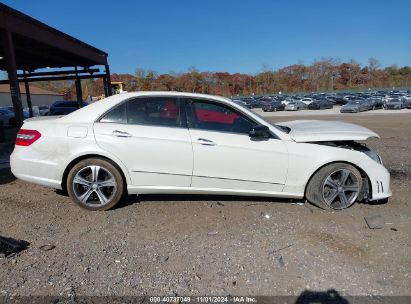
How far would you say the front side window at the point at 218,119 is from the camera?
4.23 metres

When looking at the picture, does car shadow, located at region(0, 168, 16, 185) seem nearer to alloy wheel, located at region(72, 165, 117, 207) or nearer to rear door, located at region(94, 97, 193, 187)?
alloy wheel, located at region(72, 165, 117, 207)

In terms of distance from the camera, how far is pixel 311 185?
4.25m

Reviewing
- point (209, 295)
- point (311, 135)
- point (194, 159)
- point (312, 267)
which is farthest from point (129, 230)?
point (311, 135)

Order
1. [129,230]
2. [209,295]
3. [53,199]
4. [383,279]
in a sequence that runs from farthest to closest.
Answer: [53,199] → [129,230] → [383,279] → [209,295]

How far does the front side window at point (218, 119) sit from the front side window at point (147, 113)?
9.1 inches

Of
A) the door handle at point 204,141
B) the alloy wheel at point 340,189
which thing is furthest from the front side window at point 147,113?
the alloy wheel at point 340,189

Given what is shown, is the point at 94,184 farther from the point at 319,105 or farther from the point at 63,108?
the point at 319,105

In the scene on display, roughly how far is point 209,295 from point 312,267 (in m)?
1.01

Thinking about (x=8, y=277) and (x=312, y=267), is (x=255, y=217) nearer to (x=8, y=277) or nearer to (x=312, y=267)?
(x=312, y=267)

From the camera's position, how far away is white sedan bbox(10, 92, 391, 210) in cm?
413

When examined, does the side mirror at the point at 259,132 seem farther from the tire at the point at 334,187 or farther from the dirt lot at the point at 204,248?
the dirt lot at the point at 204,248

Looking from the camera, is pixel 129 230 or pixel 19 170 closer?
pixel 129 230

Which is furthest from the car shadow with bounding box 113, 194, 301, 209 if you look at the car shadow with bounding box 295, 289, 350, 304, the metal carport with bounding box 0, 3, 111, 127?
the metal carport with bounding box 0, 3, 111, 127

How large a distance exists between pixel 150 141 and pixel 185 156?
0.47 metres
